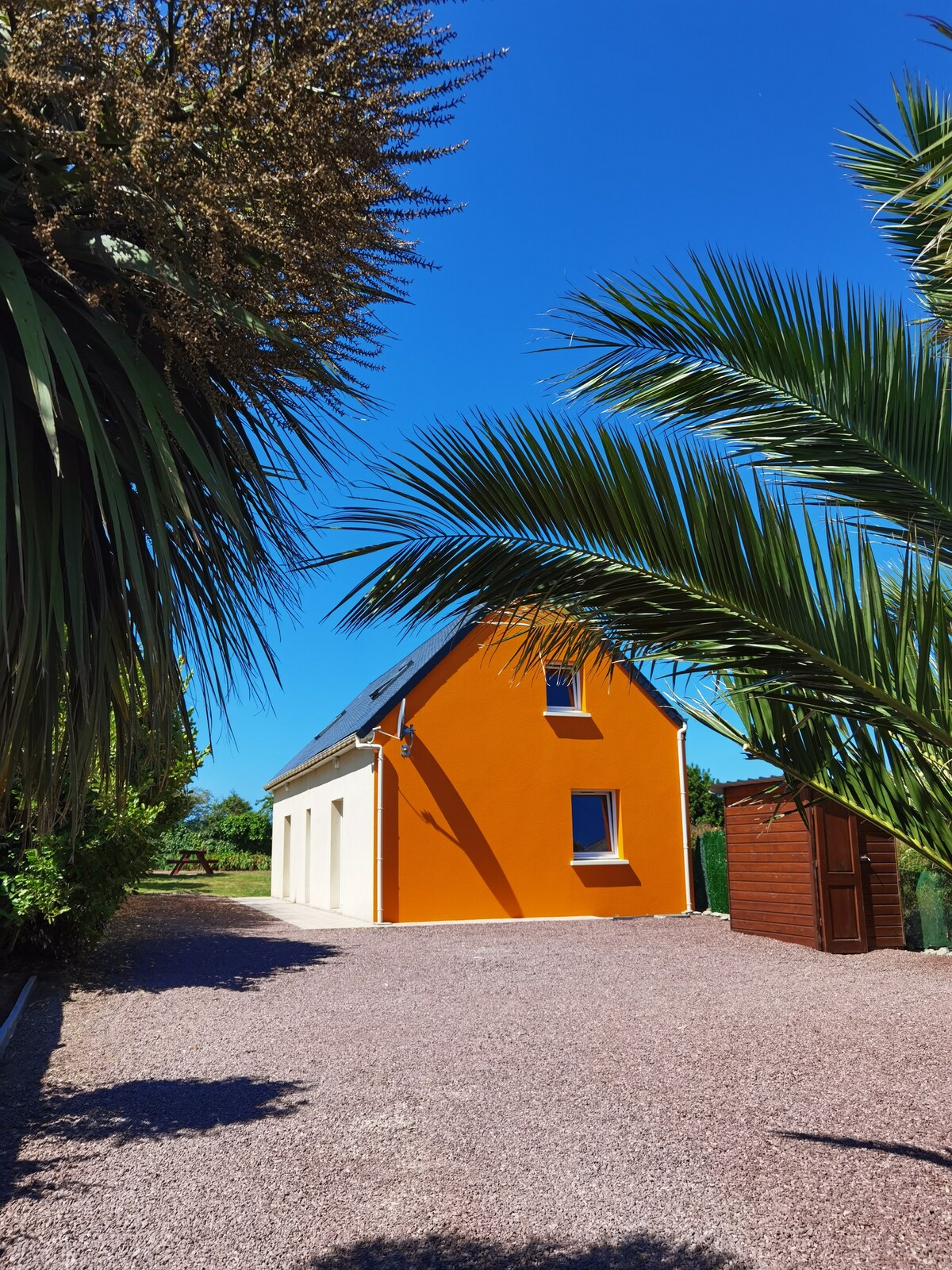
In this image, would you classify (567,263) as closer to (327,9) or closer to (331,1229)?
(327,9)

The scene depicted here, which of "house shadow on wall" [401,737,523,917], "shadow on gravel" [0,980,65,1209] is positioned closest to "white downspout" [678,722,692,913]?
"house shadow on wall" [401,737,523,917]

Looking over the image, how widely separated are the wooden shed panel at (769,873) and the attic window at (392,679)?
657 centimetres

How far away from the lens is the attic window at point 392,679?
1805 centimetres

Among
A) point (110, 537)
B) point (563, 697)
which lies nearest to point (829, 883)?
point (563, 697)

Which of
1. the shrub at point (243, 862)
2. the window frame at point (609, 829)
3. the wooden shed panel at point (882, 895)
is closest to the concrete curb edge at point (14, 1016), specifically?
the window frame at point (609, 829)

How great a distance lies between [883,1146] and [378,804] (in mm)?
11205

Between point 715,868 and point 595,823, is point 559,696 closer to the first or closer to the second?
point 595,823

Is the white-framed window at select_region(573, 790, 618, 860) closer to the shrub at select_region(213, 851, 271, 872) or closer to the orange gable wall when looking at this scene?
the orange gable wall

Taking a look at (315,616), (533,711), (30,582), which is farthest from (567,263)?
(533,711)

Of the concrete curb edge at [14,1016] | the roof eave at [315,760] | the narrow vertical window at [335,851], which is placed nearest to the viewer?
the concrete curb edge at [14,1016]

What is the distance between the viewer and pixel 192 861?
34.1 m

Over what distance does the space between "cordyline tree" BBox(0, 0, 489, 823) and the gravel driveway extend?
292 cm

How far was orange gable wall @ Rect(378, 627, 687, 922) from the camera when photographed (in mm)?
15789

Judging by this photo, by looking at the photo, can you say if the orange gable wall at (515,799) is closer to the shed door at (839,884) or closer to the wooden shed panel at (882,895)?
the shed door at (839,884)
